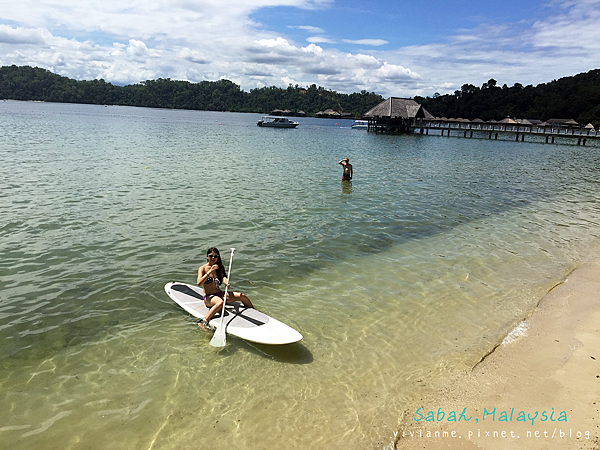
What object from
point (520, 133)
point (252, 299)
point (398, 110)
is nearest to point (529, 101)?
point (520, 133)

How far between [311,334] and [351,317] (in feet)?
3.46

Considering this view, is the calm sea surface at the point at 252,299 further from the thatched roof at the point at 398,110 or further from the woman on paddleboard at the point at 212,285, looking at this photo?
the thatched roof at the point at 398,110

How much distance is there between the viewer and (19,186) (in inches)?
623

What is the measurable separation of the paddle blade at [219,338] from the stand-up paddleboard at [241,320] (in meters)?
0.09

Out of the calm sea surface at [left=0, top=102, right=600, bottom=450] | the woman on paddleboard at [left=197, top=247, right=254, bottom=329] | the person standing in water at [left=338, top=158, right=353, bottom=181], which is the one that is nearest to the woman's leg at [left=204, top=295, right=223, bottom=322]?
the woman on paddleboard at [left=197, top=247, right=254, bottom=329]

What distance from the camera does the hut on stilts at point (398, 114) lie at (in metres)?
68.6

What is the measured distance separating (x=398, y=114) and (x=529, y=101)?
65700mm

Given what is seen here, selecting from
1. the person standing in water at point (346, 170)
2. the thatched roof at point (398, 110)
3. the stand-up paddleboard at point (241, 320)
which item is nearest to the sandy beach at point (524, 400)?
the stand-up paddleboard at point (241, 320)

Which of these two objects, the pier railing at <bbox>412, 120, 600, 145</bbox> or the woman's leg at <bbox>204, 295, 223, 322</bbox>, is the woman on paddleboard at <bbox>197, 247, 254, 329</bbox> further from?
the pier railing at <bbox>412, 120, 600, 145</bbox>

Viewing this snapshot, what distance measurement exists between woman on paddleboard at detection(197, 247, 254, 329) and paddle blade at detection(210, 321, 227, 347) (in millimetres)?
410

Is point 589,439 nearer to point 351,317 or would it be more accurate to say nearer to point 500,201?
point 351,317

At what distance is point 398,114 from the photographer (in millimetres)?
68000

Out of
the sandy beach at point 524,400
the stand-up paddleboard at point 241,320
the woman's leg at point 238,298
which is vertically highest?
the woman's leg at point 238,298

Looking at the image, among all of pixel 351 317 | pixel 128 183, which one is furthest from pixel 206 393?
pixel 128 183
